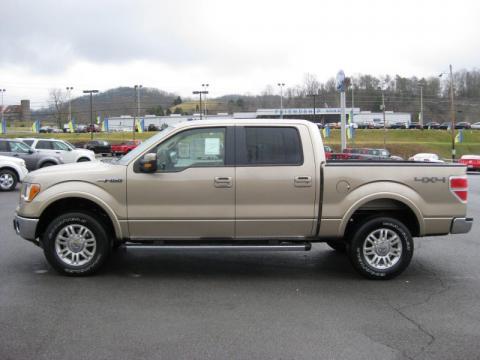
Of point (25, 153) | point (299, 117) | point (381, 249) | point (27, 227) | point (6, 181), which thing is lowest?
point (381, 249)

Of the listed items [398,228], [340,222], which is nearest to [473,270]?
[398,228]

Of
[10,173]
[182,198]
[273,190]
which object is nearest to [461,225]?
[273,190]

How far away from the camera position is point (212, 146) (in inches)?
248

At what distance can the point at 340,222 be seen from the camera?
6.22 m

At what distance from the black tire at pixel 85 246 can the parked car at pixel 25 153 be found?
15607 mm

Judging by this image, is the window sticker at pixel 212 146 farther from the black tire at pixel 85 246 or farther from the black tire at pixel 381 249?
the black tire at pixel 381 249

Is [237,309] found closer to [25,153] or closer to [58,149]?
[25,153]

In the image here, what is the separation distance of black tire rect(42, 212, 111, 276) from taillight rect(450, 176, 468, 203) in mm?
4356

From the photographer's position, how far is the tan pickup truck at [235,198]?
6125mm

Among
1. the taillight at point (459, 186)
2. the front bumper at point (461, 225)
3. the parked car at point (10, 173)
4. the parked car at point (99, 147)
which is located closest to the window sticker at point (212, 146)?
the taillight at point (459, 186)

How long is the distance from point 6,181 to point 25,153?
421 centimetres

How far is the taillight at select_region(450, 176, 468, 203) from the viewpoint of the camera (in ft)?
20.7

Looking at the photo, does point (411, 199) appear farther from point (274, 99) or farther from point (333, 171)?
point (274, 99)

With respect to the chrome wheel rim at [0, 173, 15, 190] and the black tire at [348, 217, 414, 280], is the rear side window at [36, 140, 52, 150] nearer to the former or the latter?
the chrome wheel rim at [0, 173, 15, 190]
